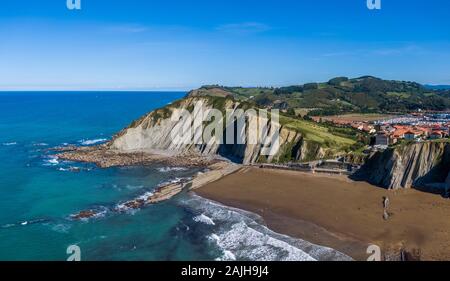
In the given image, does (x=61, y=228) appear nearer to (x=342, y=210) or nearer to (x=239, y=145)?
(x=342, y=210)

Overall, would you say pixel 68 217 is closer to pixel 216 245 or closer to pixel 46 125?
pixel 216 245

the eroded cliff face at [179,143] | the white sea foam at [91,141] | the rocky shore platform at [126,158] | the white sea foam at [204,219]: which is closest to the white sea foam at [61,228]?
the white sea foam at [204,219]

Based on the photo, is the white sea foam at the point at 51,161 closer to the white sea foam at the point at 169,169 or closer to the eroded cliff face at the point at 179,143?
the eroded cliff face at the point at 179,143

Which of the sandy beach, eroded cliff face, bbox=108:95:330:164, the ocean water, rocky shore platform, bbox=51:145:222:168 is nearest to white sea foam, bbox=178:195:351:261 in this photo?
the ocean water

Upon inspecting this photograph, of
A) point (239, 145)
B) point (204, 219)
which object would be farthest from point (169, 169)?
point (204, 219)
